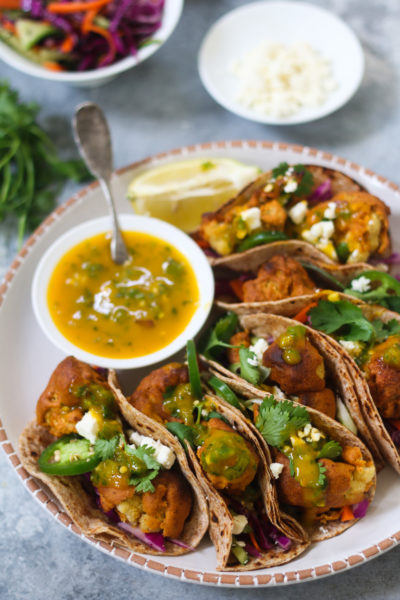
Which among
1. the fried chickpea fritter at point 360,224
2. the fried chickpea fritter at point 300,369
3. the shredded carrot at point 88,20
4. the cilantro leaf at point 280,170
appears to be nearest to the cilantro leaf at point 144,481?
the fried chickpea fritter at point 300,369

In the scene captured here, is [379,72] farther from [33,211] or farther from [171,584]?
[171,584]

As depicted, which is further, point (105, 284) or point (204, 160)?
point (204, 160)

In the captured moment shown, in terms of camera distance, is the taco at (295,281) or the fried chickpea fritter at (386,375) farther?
the taco at (295,281)

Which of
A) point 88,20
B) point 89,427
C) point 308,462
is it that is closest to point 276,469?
point 308,462

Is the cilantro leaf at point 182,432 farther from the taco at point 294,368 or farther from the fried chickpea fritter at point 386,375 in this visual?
the fried chickpea fritter at point 386,375

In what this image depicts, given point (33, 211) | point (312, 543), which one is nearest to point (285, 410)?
point (312, 543)

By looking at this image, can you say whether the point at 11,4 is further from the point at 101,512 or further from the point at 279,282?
the point at 101,512

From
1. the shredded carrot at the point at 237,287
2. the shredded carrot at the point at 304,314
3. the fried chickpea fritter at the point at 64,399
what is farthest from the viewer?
the shredded carrot at the point at 237,287

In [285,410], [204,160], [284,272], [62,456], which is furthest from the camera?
[204,160]
